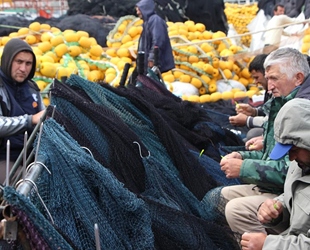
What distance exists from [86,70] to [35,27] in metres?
1.91

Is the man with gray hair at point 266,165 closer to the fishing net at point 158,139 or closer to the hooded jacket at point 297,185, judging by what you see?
the fishing net at point 158,139

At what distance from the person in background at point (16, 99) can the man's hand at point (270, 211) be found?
70.6 inches

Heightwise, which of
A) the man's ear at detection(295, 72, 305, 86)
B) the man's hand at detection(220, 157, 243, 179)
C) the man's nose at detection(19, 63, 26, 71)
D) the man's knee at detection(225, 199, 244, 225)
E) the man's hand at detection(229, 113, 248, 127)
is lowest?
the man's hand at detection(229, 113, 248, 127)

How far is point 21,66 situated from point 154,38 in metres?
3.74

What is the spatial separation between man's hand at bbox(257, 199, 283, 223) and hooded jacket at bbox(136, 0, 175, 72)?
5.05 meters

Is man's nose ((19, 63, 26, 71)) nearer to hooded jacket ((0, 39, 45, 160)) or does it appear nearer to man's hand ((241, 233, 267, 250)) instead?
hooded jacket ((0, 39, 45, 160))

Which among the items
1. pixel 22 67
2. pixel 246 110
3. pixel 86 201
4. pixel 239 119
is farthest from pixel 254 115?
pixel 86 201

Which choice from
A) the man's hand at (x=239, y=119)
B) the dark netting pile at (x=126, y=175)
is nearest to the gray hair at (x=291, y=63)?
the dark netting pile at (x=126, y=175)

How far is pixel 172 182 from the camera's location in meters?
2.63

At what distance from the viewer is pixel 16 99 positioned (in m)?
3.62

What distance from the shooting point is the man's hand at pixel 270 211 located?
2.16 meters

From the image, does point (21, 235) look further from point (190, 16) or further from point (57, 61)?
point (190, 16)

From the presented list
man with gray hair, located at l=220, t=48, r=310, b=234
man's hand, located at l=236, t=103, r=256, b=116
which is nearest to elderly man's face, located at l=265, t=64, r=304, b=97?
man with gray hair, located at l=220, t=48, r=310, b=234

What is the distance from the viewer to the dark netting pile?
6.03 feet
